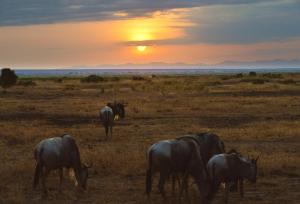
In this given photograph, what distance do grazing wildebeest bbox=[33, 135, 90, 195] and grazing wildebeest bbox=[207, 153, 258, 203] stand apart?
12.0 ft

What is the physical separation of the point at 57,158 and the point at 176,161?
3233 millimetres

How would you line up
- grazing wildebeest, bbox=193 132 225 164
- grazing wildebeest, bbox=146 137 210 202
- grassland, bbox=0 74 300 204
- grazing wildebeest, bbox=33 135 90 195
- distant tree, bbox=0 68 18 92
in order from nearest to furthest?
grazing wildebeest, bbox=146 137 210 202 → grazing wildebeest, bbox=33 135 90 195 → grassland, bbox=0 74 300 204 → grazing wildebeest, bbox=193 132 225 164 → distant tree, bbox=0 68 18 92

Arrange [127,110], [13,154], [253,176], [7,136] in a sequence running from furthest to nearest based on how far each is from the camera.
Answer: [127,110], [7,136], [13,154], [253,176]

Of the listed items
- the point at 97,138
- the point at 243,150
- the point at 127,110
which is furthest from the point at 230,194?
the point at 127,110

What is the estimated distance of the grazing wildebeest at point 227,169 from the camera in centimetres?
1282

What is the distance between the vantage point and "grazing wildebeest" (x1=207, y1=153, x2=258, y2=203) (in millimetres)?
12820

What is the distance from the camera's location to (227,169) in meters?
12.8

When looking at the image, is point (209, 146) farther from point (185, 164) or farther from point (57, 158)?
point (57, 158)

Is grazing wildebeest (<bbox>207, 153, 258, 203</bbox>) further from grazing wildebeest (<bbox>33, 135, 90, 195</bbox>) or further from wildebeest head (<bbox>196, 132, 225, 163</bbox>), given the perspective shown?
grazing wildebeest (<bbox>33, 135, 90, 195</bbox>)

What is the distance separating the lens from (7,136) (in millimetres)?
24797

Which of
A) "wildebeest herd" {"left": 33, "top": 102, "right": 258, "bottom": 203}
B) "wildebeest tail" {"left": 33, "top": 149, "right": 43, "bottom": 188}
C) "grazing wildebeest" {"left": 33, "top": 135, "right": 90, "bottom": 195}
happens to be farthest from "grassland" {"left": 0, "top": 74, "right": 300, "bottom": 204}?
"wildebeest herd" {"left": 33, "top": 102, "right": 258, "bottom": 203}

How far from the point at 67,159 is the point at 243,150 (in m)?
8.61

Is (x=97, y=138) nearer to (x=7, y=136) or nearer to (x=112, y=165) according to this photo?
(x=7, y=136)

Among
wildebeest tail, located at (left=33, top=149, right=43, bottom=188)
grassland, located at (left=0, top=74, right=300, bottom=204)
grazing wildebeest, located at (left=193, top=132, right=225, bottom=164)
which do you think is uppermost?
grazing wildebeest, located at (left=193, top=132, right=225, bottom=164)
